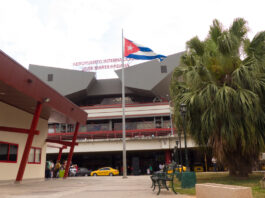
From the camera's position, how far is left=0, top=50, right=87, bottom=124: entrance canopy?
11100mm

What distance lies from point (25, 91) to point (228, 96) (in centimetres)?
1021

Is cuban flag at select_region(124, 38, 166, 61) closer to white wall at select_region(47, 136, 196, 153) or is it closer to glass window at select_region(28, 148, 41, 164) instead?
white wall at select_region(47, 136, 196, 153)

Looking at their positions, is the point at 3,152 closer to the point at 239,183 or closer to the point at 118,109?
the point at 239,183

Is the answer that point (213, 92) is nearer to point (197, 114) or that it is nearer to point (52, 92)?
point (197, 114)

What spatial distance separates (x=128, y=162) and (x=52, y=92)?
35.1 metres

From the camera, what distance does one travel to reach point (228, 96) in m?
13.3

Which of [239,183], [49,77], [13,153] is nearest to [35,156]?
[13,153]

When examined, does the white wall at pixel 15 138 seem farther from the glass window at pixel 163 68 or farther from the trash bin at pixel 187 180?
the glass window at pixel 163 68

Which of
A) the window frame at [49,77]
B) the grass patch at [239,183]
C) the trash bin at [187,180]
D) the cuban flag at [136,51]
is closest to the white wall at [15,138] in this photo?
the grass patch at [239,183]

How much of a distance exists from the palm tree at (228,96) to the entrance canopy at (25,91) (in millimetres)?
7457

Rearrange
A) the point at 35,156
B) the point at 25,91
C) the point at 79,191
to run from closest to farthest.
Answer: the point at 79,191, the point at 25,91, the point at 35,156

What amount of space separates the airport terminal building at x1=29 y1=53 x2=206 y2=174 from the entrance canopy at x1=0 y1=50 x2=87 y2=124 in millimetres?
21868

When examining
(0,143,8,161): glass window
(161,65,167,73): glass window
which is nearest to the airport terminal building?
(161,65,167,73): glass window

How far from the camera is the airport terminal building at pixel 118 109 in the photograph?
42.7 m
